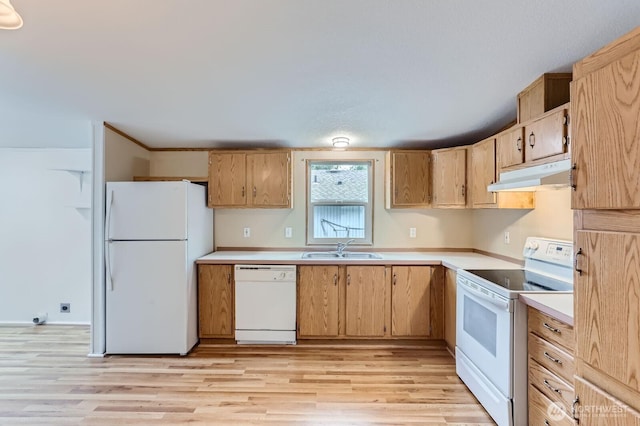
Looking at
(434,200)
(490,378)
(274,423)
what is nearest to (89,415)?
(274,423)

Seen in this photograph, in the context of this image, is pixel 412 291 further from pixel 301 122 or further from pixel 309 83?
pixel 309 83

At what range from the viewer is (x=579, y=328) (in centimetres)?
120

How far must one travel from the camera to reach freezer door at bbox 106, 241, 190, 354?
2.80 metres

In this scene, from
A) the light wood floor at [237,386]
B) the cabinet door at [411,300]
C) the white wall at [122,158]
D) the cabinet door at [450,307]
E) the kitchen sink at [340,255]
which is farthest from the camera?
the kitchen sink at [340,255]

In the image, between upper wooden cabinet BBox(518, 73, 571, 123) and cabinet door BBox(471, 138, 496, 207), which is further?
cabinet door BBox(471, 138, 496, 207)

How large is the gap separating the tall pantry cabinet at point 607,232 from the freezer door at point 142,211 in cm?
283

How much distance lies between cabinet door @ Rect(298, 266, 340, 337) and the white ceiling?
4.68 ft

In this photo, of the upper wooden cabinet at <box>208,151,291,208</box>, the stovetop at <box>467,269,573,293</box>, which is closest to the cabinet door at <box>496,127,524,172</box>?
the stovetop at <box>467,269,573,293</box>

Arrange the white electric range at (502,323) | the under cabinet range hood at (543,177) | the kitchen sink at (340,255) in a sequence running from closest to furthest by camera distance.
Answer: the under cabinet range hood at (543,177) → the white electric range at (502,323) → the kitchen sink at (340,255)

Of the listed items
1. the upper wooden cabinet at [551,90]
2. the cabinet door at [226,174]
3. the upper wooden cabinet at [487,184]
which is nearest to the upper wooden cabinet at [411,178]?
the upper wooden cabinet at [487,184]

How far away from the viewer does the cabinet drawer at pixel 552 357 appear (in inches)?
58.4

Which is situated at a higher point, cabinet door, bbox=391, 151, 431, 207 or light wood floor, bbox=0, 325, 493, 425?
cabinet door, bbox=391, 151, 431, 207

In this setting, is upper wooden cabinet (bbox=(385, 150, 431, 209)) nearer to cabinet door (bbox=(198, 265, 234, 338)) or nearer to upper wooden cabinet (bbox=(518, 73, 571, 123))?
upper wooden cabinet (bbox=(518, 73, 571, 123))

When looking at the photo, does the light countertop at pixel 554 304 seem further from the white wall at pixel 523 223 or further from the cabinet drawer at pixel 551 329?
the white wall at pixel 523 223
